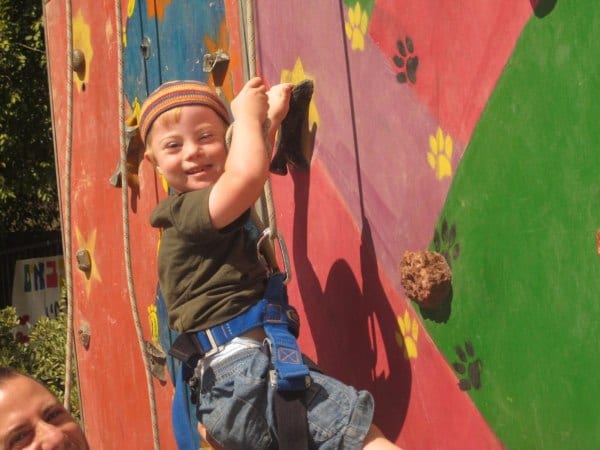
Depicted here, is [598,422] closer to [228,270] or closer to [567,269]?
[567,269]

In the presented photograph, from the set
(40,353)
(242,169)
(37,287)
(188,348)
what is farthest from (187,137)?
(37,287)

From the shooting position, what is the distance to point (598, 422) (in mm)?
1616

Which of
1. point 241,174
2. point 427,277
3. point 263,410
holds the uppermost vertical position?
point 241,174

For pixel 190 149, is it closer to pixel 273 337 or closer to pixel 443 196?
pixel 273 337

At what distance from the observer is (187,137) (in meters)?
2.04

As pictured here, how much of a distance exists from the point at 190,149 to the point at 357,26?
→ 1.62 ft

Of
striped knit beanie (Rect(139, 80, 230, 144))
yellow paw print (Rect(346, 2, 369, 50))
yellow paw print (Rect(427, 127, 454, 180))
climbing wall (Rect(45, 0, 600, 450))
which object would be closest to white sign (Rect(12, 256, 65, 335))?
climbing wall (Rect(45, 0, 600, 450))

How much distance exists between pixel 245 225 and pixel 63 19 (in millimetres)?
2153

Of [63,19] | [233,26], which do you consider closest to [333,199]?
[233,26]

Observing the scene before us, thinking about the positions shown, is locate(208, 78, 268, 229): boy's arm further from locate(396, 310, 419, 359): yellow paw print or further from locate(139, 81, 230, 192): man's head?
locate(396, 310, 419, 359): yellow paw print

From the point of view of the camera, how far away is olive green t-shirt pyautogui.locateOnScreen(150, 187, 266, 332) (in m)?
1.93

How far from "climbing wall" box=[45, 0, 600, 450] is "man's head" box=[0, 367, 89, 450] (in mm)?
770

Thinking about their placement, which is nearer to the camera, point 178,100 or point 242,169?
point 242,169

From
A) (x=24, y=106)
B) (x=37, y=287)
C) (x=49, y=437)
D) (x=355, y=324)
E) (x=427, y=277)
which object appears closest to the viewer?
(x=49, y=437)
